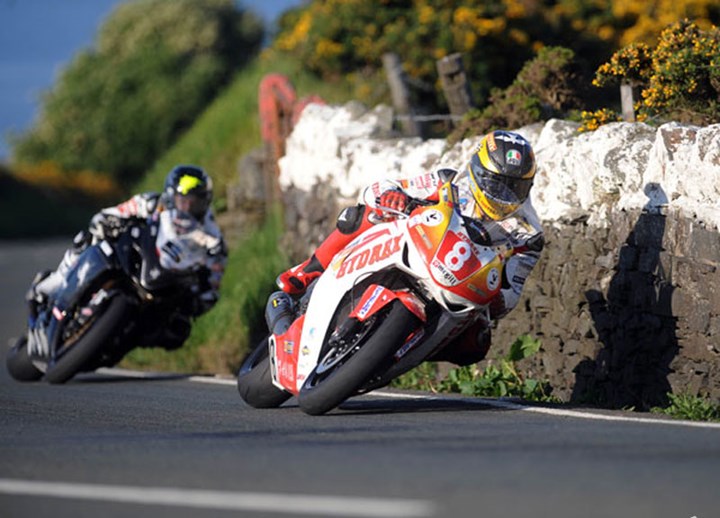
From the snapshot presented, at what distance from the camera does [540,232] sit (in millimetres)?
9844

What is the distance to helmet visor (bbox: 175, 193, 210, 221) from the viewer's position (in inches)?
504

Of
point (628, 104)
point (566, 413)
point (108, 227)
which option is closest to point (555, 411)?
point (566, 413)

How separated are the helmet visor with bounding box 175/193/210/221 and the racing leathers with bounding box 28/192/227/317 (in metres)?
0.14

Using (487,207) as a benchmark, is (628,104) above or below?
above

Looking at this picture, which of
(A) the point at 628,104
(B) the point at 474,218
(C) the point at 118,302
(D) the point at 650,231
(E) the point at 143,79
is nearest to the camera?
(B) the point at 474,218

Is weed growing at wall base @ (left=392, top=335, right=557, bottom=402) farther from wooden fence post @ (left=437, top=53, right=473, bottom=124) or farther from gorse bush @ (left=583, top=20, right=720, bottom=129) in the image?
wooden fence post @ (left=437, top=53, right=473, bottom=124)

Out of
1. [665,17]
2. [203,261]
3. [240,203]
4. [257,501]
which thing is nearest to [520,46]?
[665,17]

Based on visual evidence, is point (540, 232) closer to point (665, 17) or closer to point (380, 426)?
point (380, 426)

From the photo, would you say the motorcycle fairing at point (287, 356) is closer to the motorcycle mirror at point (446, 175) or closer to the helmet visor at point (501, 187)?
the motorcycle mirror at point (446, 175)

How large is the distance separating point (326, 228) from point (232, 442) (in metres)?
6.78

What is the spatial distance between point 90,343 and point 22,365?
1042 millimetres

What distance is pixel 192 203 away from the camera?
42.1ft

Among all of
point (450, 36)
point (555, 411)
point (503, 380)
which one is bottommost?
point (503, 380)

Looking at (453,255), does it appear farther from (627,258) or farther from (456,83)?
(456,83)
